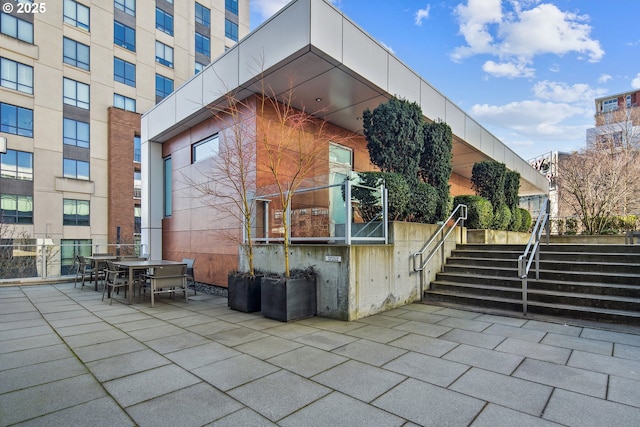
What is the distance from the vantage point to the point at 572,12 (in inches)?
499

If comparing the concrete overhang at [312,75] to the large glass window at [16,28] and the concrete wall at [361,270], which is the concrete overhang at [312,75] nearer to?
the concrete wall at [361,270]

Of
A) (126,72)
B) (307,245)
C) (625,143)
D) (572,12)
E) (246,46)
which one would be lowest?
(307,245)

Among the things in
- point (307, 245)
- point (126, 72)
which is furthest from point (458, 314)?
point (126, 72)

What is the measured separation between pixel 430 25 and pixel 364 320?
389 inches

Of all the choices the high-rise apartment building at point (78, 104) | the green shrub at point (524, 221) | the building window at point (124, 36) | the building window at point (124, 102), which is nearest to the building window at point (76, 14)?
the high-rise apartment building at point (78, 104)

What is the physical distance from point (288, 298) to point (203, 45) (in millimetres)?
32216

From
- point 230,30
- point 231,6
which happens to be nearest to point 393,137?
point 230,30

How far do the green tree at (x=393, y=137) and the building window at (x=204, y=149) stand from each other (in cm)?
446

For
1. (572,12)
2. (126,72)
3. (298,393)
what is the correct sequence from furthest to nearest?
(126,72)
(572,12)
(298,393)

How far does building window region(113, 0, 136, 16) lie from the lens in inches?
1005

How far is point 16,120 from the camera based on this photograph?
70.9 feet

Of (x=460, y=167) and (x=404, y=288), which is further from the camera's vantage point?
(x=460, y=167)

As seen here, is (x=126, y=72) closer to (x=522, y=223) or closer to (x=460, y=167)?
(x=460, y=167)

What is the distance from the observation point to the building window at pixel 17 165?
21359 millimetres
